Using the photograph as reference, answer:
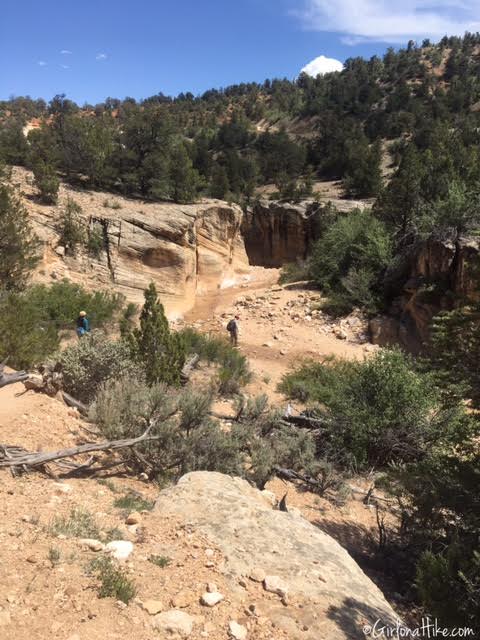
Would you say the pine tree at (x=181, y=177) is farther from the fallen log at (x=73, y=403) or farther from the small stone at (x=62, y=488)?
the small stone at (x=62, y=488)

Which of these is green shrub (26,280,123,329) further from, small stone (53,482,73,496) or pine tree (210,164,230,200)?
pine tree (210,164,230,200)

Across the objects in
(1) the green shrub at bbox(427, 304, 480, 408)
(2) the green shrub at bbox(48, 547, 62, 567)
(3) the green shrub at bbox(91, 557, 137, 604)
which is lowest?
(3) the green shrub at bbox(91, 557, 137, 604)

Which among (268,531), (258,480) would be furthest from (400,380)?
(268,531)

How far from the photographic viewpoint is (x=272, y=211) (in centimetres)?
2653

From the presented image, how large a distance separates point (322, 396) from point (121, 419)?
5580mm

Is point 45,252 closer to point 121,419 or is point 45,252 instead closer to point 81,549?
point 121,419

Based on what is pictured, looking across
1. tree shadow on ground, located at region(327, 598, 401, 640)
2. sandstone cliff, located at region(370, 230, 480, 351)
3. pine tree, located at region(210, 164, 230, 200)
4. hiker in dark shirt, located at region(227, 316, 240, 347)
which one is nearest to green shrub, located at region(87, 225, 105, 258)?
hiker in dark shirt, located at region(227, 316, 240, 347)

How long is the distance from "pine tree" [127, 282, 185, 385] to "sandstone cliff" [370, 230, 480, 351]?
30.0 ft

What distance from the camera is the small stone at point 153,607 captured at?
2.74 m

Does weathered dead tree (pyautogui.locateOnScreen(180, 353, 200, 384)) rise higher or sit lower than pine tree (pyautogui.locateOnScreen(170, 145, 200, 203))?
lower

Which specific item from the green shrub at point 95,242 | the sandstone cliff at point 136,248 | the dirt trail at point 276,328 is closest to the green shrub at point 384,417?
the dirt trail at point 276,328

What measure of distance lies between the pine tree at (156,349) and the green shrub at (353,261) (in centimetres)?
1008

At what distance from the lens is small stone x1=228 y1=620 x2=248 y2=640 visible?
2.68 meters

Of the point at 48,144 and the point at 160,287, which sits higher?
the point at 48,144
